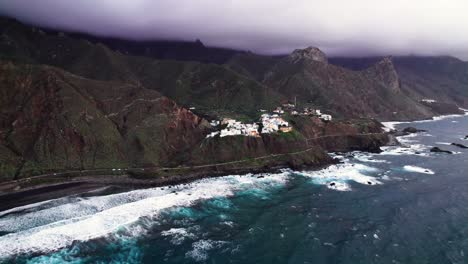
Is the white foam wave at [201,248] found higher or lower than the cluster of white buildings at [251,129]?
lower

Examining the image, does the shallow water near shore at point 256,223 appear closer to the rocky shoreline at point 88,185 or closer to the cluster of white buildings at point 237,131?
the rocky shoreline at point 88,185

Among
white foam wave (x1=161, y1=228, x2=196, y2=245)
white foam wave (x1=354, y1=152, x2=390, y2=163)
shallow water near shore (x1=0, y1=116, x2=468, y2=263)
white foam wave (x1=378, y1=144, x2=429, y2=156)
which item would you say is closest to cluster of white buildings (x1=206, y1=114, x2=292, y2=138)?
shallow water near shore (x1=0, y1=116, x2=468, y2=263)

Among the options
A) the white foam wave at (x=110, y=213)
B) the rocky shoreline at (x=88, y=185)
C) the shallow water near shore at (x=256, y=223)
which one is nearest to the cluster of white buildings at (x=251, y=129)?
the rocky shoreline at (x=88, y=185)

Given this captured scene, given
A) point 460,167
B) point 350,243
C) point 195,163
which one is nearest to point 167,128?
point 195,163

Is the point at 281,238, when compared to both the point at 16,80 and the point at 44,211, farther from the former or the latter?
the point at 16,80

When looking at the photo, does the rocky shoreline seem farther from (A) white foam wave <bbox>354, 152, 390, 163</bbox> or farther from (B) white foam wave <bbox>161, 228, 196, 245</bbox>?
(A) white foam wave <bbox>354, 152, 390, 163</bbox>

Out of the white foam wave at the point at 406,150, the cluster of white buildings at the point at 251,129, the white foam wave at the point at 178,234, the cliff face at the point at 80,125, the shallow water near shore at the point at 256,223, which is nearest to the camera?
the shallow water near shore at the point at 256,223
